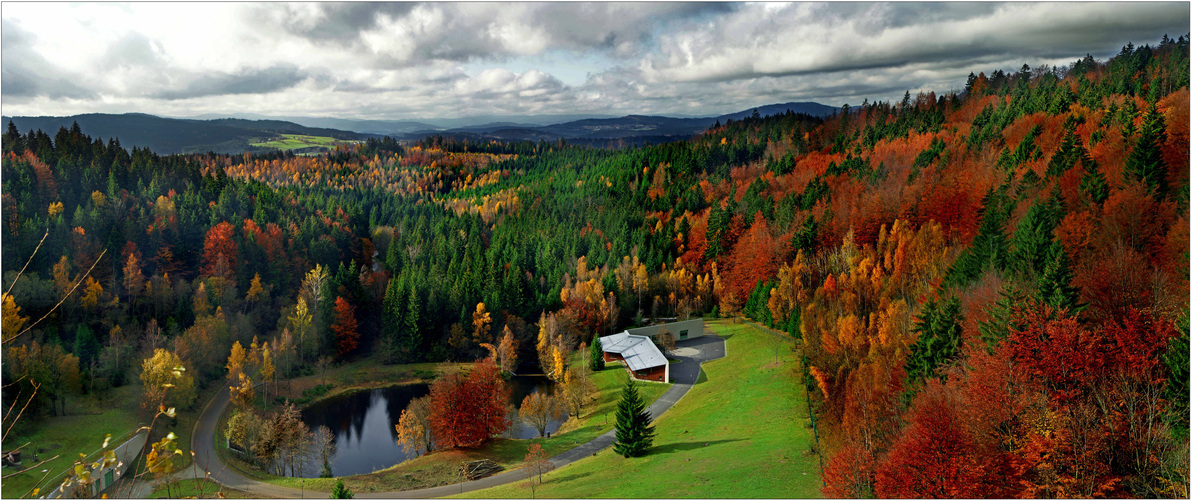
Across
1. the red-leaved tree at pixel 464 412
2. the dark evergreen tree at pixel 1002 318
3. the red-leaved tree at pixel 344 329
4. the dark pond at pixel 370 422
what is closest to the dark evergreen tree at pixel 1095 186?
Answer: the dark evergreen tree at pixel 1002 318

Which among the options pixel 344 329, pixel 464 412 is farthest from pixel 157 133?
pixel 464 412

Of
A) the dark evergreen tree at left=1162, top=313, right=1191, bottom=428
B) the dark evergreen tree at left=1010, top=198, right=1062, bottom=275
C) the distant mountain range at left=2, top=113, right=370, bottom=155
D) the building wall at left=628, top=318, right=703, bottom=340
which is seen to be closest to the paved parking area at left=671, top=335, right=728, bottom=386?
the building wall at left=628, top=318, right=703, bottom=340

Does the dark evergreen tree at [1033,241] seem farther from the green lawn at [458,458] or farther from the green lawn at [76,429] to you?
the green lawn at [76,429]

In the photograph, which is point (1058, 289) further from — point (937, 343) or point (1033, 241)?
point (1033, 241)

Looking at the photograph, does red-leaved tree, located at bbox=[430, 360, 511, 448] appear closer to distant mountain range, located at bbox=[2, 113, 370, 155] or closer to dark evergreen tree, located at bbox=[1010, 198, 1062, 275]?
dark evergreen tree, located at bbox=[1010, 198, 1062, 275]

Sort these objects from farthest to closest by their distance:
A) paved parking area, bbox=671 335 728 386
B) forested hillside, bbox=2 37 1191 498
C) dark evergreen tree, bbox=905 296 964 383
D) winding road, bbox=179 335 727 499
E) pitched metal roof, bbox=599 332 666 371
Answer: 1. pitched metal roof, bbox=599 332 666 371
2. paved parking area, bbox=671 335 728 386
3. winding road, bbox=179 335 727 499
4. dark evergreen tree, bbox=905 296 964 383
5. forested hillside, bbox=2 37 1191 498

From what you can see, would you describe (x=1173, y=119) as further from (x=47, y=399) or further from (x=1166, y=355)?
(x=47, y=399)

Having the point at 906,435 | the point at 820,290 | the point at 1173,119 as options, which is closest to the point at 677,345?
the point at 820,290
